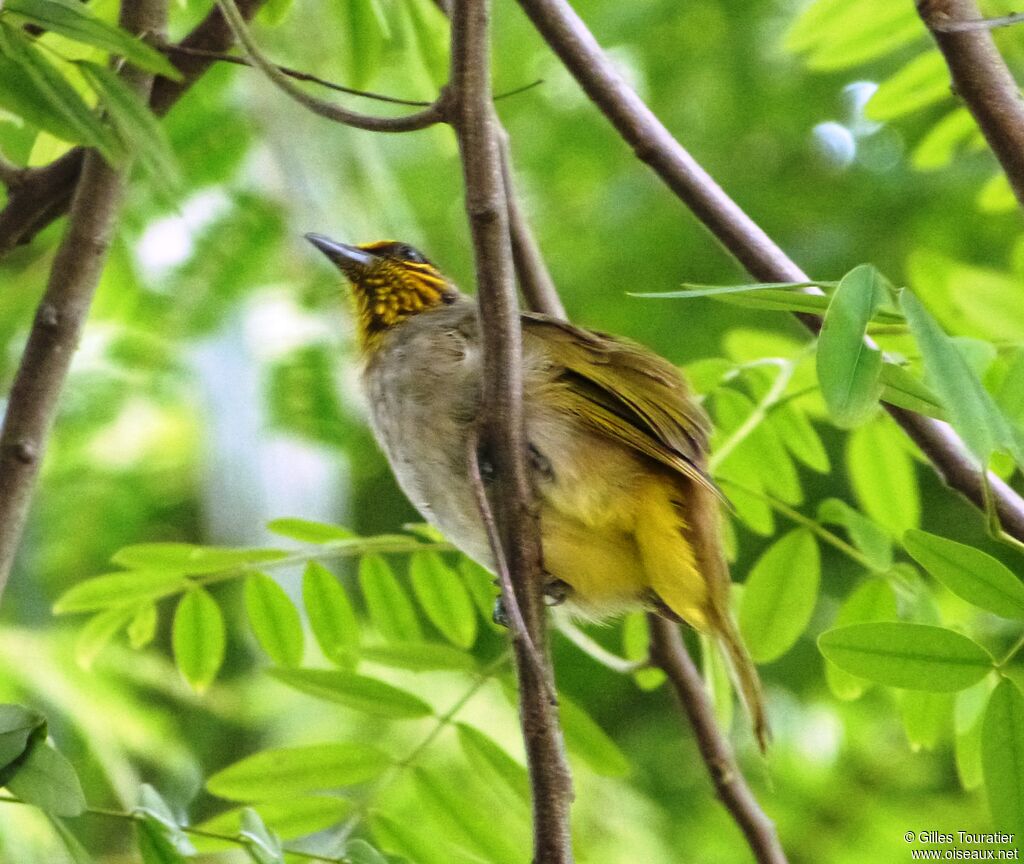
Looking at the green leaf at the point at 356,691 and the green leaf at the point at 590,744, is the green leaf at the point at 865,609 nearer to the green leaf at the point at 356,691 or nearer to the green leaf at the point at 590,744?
the green leaf at the point at 590,744

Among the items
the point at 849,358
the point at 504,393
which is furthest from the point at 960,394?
the point at 504,393

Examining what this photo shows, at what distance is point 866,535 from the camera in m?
2.56

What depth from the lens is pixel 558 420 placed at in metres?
2.81

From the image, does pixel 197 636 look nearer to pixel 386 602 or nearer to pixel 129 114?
pixel 386 602

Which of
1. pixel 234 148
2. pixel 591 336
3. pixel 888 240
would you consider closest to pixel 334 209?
pixel 234 148

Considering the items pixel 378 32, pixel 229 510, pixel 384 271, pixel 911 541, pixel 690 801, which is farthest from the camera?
pixel 690 801

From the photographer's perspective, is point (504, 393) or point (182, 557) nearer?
point (504, 393)

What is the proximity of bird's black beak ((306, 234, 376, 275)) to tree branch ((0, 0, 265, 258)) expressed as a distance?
861mm

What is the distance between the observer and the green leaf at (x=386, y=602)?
2.82 meters

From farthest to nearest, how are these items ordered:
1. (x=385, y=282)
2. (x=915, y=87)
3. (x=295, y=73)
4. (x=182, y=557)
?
(x=385, y=282) < (x=915, y=87) < (x=182, y=557) < (x=295, y=73)

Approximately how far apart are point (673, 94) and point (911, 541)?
11.0 ft

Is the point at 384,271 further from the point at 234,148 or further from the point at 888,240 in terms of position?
the point at 888,240

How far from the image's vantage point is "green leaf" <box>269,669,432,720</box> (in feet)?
8.25

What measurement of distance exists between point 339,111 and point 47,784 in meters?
0.96
